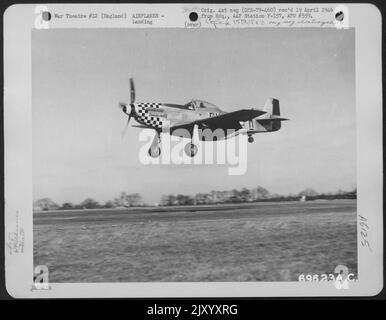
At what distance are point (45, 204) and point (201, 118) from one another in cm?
67

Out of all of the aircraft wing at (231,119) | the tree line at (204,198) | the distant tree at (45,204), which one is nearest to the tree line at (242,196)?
the tree line at (204,198)

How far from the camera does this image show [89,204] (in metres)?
1.87

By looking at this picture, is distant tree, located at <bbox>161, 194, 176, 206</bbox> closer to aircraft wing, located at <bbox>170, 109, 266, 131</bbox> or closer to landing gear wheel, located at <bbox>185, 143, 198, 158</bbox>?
landing gear wheel, located at <bbox>185, 143, 198, 158</bbox>

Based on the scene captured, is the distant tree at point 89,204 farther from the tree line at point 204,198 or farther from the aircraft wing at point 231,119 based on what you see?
the aircraft wing at point 231,119

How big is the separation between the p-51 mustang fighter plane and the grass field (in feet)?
0.89

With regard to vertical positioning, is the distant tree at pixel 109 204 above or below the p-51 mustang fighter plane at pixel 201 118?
below

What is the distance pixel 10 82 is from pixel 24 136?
209 mm

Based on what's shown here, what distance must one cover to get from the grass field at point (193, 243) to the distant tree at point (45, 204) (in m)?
0.02

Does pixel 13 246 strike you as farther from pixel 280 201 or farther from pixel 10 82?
pixel 280 201

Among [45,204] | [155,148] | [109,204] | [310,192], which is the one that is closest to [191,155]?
[155,148]

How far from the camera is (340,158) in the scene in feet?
6.22

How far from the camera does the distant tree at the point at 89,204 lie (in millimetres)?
1873

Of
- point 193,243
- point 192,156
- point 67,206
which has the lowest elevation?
point 193,243

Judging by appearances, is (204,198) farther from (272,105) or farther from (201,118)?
(272,105)
